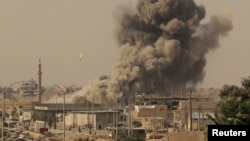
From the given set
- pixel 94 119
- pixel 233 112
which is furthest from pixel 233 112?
pixel 94 119

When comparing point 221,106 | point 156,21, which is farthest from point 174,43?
point 221,106

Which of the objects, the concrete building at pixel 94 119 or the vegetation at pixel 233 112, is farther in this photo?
the concrete building at pixel 94 119

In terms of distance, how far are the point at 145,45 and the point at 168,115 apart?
2704cm

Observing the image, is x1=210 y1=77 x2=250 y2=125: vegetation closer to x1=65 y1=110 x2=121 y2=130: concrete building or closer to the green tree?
the green tree

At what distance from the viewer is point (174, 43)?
109312 millimetres

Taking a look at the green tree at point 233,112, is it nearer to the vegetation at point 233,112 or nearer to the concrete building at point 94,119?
the vegetation at point 233,112

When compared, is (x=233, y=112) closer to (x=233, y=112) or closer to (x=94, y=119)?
(x=233, y=112)

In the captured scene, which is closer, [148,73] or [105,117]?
[105,117]

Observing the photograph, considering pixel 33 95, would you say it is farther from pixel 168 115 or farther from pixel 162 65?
pixel 168 115

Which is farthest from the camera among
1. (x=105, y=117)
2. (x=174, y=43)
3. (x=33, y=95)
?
(x=33, y=95)

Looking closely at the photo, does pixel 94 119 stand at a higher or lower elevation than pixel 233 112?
lower

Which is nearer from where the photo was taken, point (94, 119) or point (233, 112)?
point (233, 112)

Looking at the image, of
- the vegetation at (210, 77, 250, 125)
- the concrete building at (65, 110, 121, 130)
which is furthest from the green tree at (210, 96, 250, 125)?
the concrete building at (65, 110, 121, 130)

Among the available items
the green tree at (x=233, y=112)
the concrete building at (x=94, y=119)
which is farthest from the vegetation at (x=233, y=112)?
the concrete building at (x=94, y=119)
